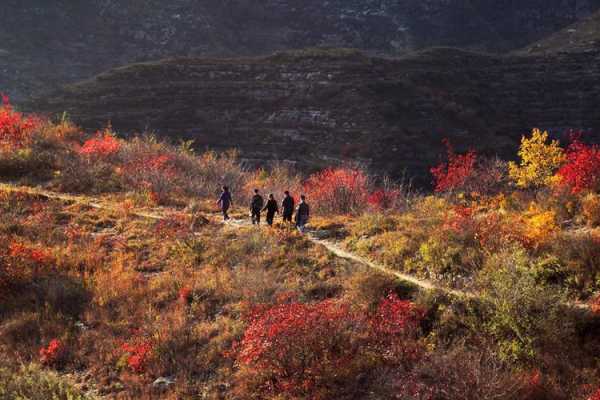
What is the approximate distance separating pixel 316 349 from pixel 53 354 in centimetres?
571

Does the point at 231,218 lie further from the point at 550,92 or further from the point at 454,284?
the point at 550,92

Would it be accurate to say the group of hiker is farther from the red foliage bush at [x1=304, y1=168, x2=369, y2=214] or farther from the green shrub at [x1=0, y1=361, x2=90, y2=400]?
the green shrub at [x1=0, y1=361, x2=90, y2=400]

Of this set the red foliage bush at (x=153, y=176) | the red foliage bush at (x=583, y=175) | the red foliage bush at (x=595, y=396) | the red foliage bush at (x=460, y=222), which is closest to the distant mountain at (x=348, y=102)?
the red foliage bush at (x=153, y=176)

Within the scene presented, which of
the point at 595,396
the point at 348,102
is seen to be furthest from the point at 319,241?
the point at 348,102

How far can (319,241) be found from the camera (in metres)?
16.1

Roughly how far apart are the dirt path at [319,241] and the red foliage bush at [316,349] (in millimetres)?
1745

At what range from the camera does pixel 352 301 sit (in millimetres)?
11594

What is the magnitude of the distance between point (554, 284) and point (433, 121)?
140ft

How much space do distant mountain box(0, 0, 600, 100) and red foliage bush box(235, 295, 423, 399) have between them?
68613 millimetres

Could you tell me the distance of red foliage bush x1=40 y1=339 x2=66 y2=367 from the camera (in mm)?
10156

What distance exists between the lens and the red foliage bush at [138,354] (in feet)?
32.5

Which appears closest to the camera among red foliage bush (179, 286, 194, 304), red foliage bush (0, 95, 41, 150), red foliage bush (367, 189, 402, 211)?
red foliage bush (179, 286, 194, 304)

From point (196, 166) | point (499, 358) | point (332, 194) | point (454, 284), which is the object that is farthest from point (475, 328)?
point (196, 166)

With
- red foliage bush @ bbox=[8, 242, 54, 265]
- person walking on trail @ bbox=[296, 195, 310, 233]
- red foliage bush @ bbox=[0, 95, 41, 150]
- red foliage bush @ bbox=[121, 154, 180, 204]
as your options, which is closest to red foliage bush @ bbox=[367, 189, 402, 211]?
person walking on trail @ bbox=[296, 195, 310, 233]
